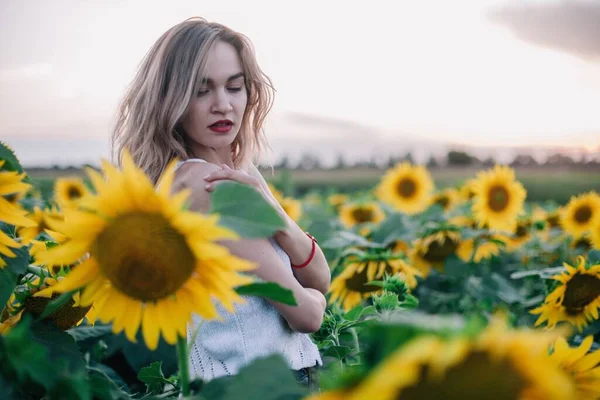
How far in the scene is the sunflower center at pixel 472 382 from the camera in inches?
25.0

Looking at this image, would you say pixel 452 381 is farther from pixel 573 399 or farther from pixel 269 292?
pixel 269 292

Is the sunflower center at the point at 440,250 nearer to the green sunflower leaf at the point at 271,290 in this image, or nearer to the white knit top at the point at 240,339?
the white knit top at the point at 240,339

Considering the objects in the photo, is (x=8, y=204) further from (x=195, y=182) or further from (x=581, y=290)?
(x=581, y=290)

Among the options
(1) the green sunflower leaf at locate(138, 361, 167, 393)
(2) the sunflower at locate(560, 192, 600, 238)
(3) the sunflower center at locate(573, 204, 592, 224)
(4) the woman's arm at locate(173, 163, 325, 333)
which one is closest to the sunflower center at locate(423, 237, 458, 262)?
(2) the sunflower at locate(560, 192, 600, 238)

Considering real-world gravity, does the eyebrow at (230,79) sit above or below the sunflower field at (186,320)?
above

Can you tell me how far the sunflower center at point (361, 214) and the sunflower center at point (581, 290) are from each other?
2893mm

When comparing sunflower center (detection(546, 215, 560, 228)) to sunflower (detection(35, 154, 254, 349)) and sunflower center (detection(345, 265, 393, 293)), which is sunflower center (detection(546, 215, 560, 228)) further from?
sunflower (detection(35, 154, 254, 349))

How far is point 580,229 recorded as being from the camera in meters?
4.43

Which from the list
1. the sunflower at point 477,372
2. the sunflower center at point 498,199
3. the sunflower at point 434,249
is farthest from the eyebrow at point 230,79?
the sunflower center at point 498,199

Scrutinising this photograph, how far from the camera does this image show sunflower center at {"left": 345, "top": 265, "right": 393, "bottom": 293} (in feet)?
8.81

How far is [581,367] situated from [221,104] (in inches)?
45.6

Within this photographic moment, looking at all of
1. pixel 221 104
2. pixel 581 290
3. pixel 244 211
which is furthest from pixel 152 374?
pixel 581 290

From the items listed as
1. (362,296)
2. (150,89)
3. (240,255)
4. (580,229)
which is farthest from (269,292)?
(580,229)

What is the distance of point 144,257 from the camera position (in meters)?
0.96
